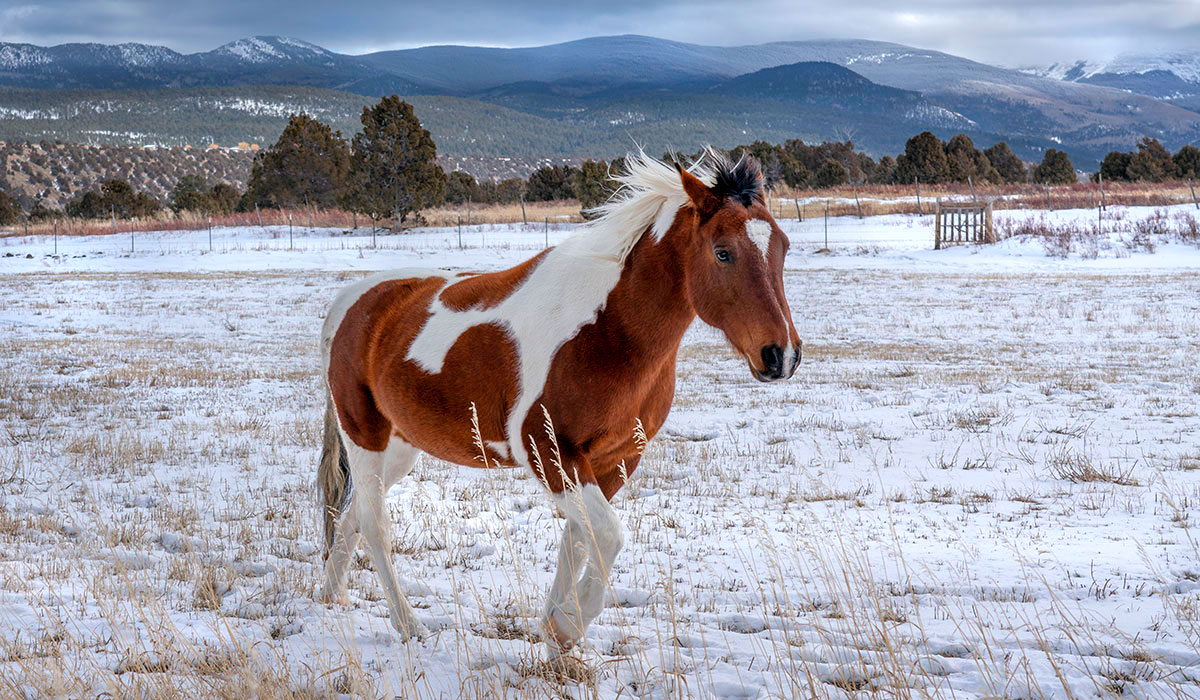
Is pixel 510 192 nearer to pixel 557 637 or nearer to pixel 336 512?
pixel 336 512

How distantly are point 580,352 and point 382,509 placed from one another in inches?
55.7

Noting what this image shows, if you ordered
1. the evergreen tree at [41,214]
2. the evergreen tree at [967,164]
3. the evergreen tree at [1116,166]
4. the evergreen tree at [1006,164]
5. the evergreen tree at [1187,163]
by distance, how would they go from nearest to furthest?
the evergreen tree at [41,214] < the evergreen tree at [1187,163] < the evergreen tree at [967,164] < the evergreen tree at [1116,166] < the evergreen tree at [1006,164]

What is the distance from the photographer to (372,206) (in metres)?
38.0

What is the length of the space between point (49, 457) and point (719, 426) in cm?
554

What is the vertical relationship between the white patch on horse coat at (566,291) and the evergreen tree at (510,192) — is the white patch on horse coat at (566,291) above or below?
below

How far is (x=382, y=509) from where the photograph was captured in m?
4.16

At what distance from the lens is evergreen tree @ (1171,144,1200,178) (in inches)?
2173

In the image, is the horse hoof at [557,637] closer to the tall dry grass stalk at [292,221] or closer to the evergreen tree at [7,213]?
the tall dry grass stalk at [292,221]

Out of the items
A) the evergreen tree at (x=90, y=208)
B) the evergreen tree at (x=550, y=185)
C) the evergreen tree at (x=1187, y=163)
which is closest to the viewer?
the evergreen tree at (x=90, y=208)

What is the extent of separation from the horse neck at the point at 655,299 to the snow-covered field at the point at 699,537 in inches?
24.5

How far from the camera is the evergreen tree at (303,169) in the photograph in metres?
46.8

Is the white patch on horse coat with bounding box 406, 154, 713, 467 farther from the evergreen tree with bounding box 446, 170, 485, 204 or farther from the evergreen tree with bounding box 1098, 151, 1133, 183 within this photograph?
the evergreen tree with bounding box 1098, 151, 1133, 183

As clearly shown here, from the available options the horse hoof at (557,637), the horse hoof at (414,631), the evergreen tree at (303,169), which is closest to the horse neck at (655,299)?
the horse hoof at (557,637)

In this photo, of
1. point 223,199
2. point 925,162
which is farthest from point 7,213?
point 925,162
